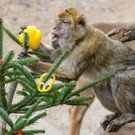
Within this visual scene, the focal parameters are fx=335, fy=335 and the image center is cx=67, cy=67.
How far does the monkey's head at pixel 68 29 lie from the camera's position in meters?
3.96

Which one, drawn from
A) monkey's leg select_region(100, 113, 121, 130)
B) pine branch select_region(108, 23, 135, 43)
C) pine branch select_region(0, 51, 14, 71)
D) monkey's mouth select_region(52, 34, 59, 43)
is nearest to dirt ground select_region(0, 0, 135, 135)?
pine branch select_region(108, 23, 135, 43)

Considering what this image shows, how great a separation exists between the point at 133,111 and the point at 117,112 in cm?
33

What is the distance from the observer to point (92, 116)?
25.2 feet

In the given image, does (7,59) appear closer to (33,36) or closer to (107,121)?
(33,36)

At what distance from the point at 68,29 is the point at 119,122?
1.26 metres

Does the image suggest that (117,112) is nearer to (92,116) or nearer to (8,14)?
(92,116)

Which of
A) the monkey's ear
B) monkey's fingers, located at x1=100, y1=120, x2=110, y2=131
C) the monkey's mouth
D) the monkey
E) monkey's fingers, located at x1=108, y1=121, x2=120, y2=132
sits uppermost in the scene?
the monkey's ear

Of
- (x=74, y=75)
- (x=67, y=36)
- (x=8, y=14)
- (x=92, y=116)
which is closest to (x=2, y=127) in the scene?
(x=74, y=75)

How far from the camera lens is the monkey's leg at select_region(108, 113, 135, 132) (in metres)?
3.95

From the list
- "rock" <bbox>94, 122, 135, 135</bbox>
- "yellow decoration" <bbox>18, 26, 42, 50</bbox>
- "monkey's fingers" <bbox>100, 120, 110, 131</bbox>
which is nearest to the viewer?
"yellow decoration" <bbox>18, 26, 42, 50</bbox>

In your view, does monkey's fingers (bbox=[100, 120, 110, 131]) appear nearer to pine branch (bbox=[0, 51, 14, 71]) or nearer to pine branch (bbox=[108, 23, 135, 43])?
pine branch (bbox=[108, 23, 135, 43])

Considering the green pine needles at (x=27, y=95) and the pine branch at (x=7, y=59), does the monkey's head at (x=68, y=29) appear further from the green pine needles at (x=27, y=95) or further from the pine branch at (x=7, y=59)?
the pine branch at (x=7, y=59)

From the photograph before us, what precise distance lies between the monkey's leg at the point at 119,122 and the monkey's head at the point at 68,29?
3.37 feet

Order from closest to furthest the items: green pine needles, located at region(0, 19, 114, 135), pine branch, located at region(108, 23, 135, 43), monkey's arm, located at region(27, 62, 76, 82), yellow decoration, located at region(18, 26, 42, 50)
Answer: green pine needles, located at region(0, 19, 114, 135) < yellow decoration, located at region(18, 26, 42, 50) < monkey's arm, located at region(27, 62, 76, 82) < pine branch, located at region(108, 23, 135, 43)
